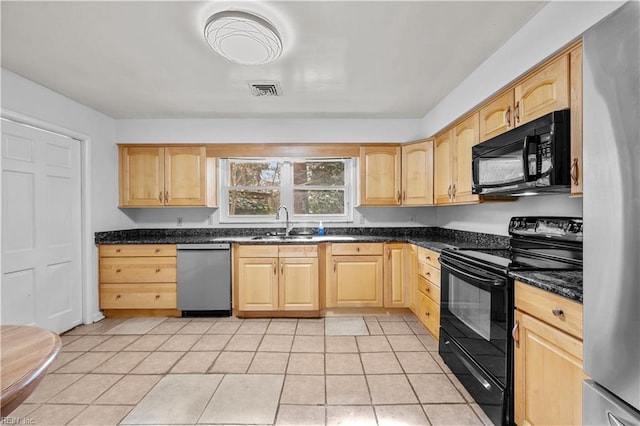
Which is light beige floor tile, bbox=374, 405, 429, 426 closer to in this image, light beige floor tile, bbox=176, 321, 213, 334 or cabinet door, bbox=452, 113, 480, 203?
cabinet door, bbox=452, 113, 480, 203

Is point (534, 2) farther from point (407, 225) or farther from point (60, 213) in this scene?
point (60, 213)

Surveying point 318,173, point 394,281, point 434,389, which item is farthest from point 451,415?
point 318,173

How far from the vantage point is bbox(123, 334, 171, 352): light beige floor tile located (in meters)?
2.68

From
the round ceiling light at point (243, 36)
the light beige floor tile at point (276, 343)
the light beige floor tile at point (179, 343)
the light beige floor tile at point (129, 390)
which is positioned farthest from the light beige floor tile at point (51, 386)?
the round ceiling light at point (243, 36)

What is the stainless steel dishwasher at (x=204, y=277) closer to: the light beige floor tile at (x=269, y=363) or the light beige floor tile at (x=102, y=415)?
the light beige floor tile at (x=269, y=363)

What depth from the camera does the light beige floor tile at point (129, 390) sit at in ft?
6.37

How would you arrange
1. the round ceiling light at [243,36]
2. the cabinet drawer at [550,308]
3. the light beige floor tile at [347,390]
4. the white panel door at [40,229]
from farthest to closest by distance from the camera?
the white panel door at [40,229]
the light beige floor tile at [347,390]
the round ceiling light at [243,36]
the cabinet drawer at [550,308]

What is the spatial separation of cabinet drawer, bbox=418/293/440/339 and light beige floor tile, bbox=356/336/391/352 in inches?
17.1

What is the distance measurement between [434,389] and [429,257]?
115cm

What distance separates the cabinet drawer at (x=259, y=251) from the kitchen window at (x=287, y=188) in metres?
0.71

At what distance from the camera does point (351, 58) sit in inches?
90.5

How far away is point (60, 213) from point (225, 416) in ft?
8.83

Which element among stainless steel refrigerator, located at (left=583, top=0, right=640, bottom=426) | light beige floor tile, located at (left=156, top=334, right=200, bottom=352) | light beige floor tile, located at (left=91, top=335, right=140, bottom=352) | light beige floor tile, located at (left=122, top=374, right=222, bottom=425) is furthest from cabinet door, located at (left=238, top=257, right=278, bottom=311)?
stainless steel refrigerator, located at (left=583, top=0, right=640, bottom=426)

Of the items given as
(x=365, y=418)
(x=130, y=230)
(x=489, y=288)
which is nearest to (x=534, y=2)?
(x=489, y=288)
